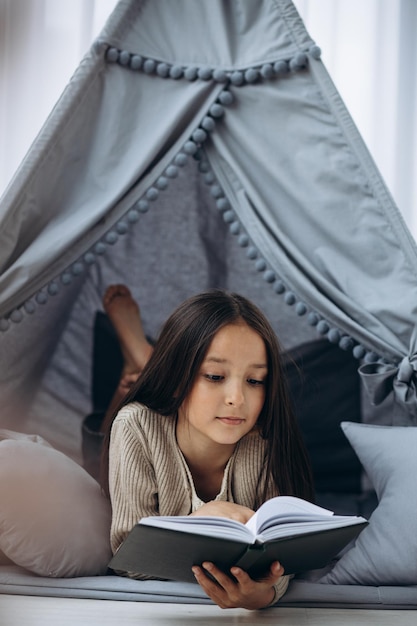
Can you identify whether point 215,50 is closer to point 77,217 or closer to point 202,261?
point 77,217

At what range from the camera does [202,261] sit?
94.8 inches

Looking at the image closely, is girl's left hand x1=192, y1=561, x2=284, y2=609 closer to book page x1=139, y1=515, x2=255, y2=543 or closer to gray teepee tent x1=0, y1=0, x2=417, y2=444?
book page x1=139, y1=515, x2=255, y2=543

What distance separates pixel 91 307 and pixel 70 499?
38.5 inches

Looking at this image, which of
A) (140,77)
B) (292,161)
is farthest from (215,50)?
(292,161)

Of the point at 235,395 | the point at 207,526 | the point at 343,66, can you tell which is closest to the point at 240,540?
the point at 207,526

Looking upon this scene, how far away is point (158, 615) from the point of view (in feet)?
4.32

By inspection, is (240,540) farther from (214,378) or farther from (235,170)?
(235,170)

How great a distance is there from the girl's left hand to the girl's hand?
0.33 feet

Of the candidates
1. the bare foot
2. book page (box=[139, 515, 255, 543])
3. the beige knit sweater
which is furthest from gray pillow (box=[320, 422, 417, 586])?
the bare foot

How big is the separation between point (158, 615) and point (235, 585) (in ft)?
0.50

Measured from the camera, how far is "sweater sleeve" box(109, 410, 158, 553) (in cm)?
146

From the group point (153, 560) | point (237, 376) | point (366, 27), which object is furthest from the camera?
point (366, 27)

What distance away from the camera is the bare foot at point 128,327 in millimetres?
2207

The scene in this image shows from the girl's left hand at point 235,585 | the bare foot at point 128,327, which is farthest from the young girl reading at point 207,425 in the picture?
the bare foot at point 128,327
